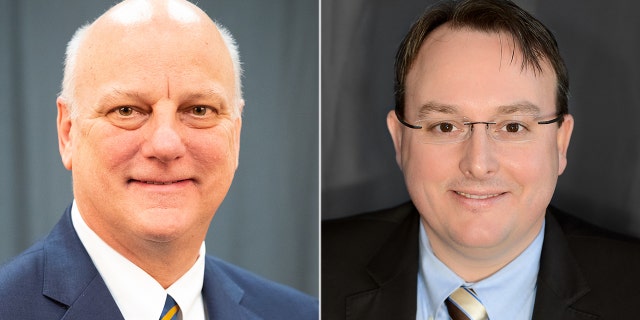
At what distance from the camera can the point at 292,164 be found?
3168mm

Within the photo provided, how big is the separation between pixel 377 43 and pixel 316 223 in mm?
774

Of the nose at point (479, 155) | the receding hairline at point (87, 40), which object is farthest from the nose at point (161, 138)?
the nose at point (479, 155)

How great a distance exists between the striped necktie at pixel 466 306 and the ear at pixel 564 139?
1.81 ft

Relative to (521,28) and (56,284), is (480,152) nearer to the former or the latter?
(521,28)

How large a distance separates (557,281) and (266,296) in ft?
3.67

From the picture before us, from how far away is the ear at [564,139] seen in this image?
2.74 m

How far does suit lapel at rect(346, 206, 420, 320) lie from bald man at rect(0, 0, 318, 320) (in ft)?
2.20

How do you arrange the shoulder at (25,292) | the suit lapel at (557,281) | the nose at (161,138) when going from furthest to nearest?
1. the suit lapel at (557,281)
2. the nose at (161,138)
3. the shoulder at (25,292)

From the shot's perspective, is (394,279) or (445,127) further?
(394,279)

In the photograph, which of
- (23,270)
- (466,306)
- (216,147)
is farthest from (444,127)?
(23,270)

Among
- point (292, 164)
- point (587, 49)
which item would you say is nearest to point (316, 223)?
point (292, 164)

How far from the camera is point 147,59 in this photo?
2633mm

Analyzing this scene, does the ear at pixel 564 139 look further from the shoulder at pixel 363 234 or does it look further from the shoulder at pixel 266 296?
the shoulder at pixel 266 296

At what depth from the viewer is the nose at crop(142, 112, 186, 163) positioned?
8.66 feet
